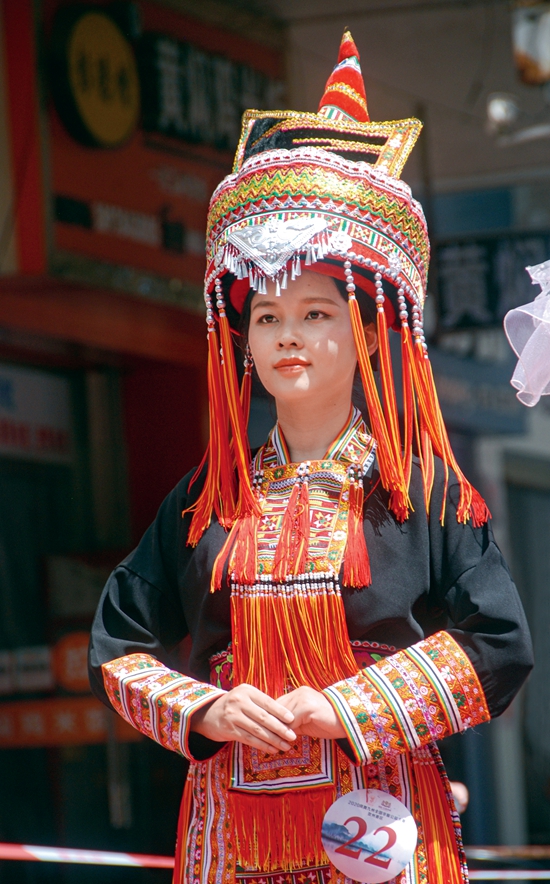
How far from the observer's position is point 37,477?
5523 millimetres

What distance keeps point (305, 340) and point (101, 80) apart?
10.3 feet

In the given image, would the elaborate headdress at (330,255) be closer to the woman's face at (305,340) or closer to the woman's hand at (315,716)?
the woman's face at (305,340)

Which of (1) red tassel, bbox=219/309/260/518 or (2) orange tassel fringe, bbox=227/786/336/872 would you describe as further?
(1) red tassel, bbox=219/309/260/518

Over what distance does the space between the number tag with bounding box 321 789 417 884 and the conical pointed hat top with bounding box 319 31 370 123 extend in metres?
1.20

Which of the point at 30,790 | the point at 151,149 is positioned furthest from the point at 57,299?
the point at 30,790

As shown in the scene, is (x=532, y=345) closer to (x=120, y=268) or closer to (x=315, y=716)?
(x=315, y=716)

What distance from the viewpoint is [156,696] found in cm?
199

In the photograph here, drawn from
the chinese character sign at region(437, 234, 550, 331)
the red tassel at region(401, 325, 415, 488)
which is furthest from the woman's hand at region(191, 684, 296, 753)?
the chinese character sign at region(437, 234, 550, 331)

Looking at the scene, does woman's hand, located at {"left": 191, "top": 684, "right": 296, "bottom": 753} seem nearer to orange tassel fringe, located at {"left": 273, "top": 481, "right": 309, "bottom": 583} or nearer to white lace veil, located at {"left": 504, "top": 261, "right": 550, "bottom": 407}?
orange tassel fringe, located at {"left": 273, "top": 481, "right": 309, "bottom": 583}

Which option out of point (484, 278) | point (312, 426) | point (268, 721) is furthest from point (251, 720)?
point (484, 278)

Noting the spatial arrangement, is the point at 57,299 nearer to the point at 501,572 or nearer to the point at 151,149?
the point at 151,149

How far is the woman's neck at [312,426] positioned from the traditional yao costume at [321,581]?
0.08ft

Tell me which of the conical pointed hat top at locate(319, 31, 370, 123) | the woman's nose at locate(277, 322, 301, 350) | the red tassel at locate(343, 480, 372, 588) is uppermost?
the conical pointed hat top at locate(319, 31, 370, 123)

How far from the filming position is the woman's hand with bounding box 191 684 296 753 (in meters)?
1.87
